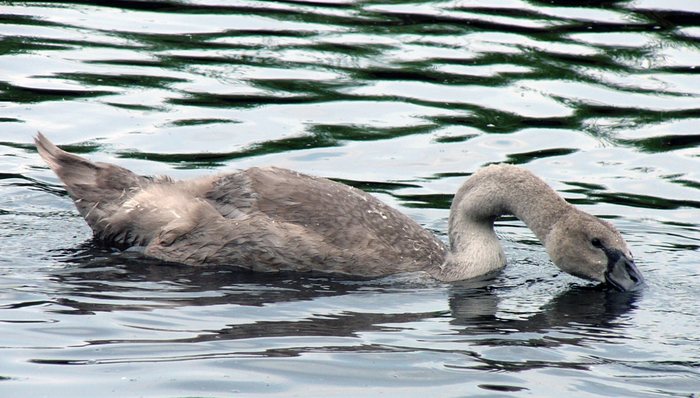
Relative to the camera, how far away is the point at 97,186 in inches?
447

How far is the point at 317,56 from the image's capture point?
16.1 metres

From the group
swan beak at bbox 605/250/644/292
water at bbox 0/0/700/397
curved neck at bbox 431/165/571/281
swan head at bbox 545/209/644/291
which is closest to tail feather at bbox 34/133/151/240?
water at bbox 0/0/700/397

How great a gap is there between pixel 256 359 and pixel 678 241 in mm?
4637

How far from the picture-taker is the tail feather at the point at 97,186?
1125cm

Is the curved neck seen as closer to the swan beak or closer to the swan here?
the swan

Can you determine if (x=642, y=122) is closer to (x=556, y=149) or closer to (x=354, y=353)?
(x=556, y=149)

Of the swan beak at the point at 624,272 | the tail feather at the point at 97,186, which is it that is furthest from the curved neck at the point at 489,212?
the tail feather at the point at 97,186

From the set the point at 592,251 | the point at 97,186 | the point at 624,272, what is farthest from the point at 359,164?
the point at 624,272

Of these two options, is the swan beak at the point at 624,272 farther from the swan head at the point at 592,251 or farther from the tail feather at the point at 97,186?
the tail feather at the point at 97,186

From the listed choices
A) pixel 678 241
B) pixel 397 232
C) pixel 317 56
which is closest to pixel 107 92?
pixel 317 56

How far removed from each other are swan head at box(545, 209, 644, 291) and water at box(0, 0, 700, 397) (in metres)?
0.16

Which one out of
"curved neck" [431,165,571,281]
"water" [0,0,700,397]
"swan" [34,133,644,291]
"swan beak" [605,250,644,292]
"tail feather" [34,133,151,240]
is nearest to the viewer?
"water" [0,0,700,397]

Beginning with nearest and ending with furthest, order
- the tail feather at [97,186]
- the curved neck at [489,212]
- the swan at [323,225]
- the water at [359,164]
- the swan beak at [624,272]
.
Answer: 1. the water at [359,164]
2. the swan beak at [624,272]
3. the swan at [323,225]
4. the curved neck at [489,212]
5. the tail feather at [97,186]

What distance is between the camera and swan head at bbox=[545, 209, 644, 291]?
10680mm
